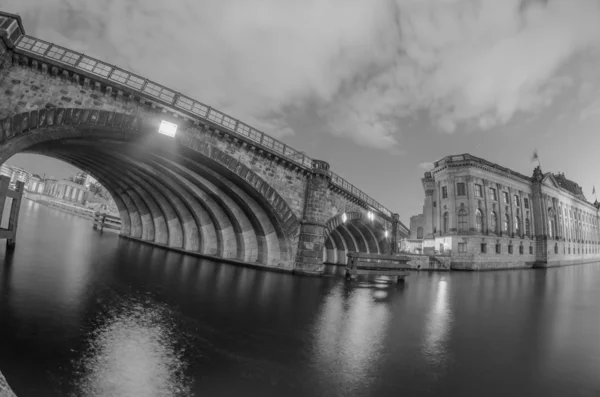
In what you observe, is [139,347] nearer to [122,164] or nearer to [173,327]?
[173,327]

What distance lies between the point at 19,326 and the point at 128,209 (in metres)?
30.3

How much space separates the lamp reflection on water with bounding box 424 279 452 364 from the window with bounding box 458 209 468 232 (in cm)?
3292

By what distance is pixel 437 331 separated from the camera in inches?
295

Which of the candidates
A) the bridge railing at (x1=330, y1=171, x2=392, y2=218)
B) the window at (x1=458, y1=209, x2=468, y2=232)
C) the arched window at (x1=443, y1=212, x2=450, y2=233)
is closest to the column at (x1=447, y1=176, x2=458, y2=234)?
the window at (x1=458, y1=209, x2=468, y2=232)

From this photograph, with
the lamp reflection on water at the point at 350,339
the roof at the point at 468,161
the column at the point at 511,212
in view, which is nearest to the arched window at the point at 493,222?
the column at the point at 511,212

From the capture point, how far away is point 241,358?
15.4 ft

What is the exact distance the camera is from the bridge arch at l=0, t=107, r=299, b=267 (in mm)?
10641

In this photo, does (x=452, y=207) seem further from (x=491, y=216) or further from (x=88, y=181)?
(x=88, y=181)

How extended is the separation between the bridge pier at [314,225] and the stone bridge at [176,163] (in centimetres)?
7

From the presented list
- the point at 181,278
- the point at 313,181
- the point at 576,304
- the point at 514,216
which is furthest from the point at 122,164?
the point at 514,216

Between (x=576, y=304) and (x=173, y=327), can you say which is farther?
(x=576, y=304)

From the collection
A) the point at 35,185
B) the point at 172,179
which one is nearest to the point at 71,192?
the point at 35,185

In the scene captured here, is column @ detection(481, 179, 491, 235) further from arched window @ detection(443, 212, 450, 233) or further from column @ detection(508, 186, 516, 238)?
column @ detection(508, 186, 516, 238)

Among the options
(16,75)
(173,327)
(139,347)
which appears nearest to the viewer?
(139,347)
